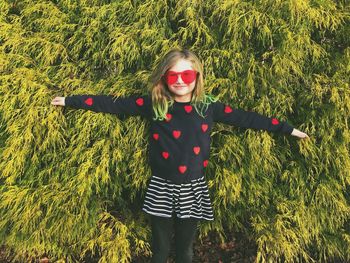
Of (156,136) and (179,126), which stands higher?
(179,126)

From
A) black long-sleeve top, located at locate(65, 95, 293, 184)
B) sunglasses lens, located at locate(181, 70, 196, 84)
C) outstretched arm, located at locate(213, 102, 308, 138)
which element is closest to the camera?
sunglasses lens, located at locate(181, 70, 196, 84)

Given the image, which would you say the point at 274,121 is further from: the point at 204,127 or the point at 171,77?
the point at 171,77

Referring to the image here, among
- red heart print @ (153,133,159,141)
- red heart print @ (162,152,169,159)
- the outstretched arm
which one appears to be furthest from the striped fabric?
the outstretched arm

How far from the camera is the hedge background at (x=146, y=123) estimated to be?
114 inches

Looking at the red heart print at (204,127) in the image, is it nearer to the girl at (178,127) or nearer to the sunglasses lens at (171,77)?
the girl at (178,127)

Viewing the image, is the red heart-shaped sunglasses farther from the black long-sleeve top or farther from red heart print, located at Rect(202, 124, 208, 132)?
red heart print, located at Rect(202, 124, 208, 132)

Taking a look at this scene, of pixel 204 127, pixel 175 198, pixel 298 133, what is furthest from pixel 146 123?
pixel 298 133

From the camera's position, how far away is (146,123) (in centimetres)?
297

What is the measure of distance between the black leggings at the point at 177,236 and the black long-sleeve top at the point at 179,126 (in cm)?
36

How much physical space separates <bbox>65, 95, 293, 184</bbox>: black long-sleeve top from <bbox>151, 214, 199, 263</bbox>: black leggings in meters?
0.36

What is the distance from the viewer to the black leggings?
2834mm

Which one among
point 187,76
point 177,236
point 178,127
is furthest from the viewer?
point 177,236

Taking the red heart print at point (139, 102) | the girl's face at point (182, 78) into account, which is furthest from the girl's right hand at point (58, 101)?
the girl's face at point (182, 78)

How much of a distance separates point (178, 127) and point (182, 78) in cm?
35
